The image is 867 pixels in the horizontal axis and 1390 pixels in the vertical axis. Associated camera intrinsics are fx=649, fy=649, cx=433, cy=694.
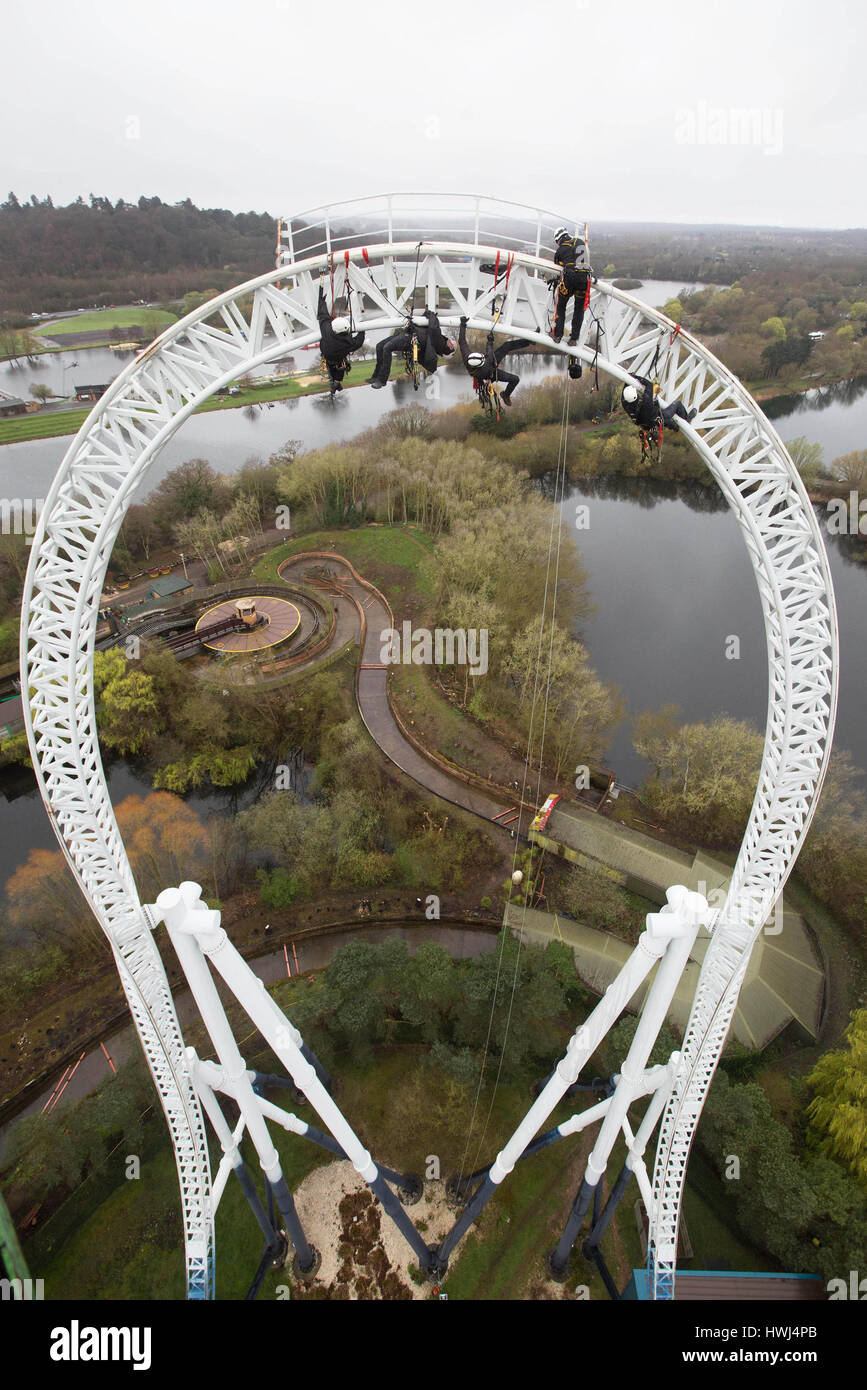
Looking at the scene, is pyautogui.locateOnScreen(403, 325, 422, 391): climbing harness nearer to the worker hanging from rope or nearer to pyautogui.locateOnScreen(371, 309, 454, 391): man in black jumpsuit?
pyautogui.locateOnScreen(371, 309, 454, 391): man in black jumpsuit

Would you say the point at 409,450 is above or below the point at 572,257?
above

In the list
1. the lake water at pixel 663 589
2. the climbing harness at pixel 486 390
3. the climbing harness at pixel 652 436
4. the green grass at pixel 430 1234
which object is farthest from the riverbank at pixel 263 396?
the green grass at pixel 430 1234

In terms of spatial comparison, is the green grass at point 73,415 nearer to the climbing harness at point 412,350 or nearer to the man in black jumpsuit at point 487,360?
the climbing harness at point 412,350

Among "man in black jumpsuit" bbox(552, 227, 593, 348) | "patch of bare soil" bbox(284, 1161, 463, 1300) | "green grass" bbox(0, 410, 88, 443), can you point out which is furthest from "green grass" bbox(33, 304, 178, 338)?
"patch of bare soil" bbox(284, 1161, 463, 1300)

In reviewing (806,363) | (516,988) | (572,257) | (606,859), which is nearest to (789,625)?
(572,257)

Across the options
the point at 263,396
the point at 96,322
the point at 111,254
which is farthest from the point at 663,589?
the point at 111,254

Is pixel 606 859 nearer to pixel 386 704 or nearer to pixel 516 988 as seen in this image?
pixel 516 988
